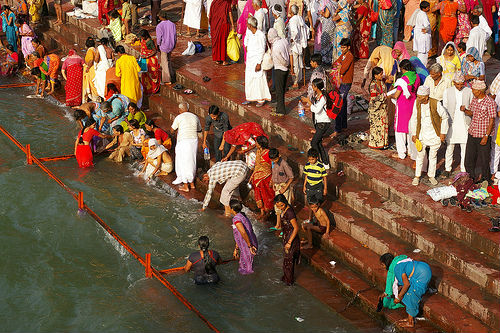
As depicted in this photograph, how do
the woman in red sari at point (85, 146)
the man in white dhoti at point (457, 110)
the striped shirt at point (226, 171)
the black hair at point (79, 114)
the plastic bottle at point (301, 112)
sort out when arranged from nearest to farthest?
1. the man in white dhoti at point (457, 110)
2. the striped shirt at point (226, 171)
3. the plastic bottle at point (301, 112)
4. the woman in red sari at point (85, 146)
5. the black hair at point (79, 114)

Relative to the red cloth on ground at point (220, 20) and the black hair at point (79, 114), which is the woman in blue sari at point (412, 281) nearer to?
the black hair at point (79, 114)

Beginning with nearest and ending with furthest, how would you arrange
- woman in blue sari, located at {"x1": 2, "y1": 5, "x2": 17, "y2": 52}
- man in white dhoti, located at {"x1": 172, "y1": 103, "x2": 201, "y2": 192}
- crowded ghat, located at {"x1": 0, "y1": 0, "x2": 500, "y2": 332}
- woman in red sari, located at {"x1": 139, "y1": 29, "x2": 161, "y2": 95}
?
1. crowded ghat, located at {"x1": 0, "y1": 0, "x2": 500, "y2": 332}
2. man in white dhoti, located at {"x1": 172, "y1": 103, "x2": 201, "y2": 192}
3. woman in red sari, located at {"x1": 139, "y1": 29, "x2": 161, "y2": 95}
4. woman in blue sari, located at {"x1": 2, "y1": 5, "x2": 17, "y2": 52}

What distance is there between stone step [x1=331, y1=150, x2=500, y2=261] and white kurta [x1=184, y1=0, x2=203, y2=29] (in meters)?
7.11

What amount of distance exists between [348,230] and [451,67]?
3.33 m

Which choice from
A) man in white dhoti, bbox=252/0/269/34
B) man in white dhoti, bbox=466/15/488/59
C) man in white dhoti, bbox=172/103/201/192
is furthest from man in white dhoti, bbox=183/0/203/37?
man in white dhoti, bbox=466/15/488/59

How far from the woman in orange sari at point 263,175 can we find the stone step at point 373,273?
1.17m

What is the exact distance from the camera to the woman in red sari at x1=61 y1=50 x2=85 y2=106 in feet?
56.8

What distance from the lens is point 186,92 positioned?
53.4 feet

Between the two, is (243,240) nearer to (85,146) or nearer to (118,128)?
(118,128)

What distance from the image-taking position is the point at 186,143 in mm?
13312

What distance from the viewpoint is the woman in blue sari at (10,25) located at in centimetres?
2030

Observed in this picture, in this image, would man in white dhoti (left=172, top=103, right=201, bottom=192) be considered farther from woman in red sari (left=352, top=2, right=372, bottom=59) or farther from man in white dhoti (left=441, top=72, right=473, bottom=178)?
woman in red sari (left=352, top=2, right=372, bottom=59)

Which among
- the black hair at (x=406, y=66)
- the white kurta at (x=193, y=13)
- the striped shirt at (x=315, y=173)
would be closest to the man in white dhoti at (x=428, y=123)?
the black hair at (x=406, y=66)

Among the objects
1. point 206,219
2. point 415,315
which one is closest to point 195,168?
point 206,219
